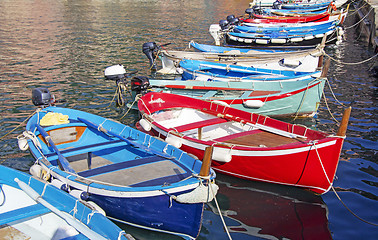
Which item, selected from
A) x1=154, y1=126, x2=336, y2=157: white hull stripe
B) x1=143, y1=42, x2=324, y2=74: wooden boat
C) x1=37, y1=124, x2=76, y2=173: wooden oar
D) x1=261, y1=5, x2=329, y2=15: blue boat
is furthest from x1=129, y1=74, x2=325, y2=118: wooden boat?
x1=261, y1=5, x2=329, y2=15: blue boat

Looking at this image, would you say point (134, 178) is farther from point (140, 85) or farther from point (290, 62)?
point (290, 62)

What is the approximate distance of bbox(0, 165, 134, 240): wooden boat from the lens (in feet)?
17.8

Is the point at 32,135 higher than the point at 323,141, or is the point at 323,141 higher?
the point at 323,141

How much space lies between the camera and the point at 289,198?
330 inches

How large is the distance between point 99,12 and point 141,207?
40.9 meters

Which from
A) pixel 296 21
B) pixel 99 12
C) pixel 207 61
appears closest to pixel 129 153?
pixel 207 61

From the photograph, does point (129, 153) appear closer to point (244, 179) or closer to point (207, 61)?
point (244, 179)

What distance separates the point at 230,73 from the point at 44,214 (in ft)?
36.7

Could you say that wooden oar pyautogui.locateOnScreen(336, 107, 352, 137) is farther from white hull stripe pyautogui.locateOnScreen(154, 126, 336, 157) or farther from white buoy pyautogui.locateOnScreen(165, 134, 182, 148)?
white buoy pyautogui.locateOnScreen(165, 134, 182, 148)

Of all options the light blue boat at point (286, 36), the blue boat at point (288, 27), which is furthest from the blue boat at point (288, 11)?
the light blue boat at point (286, 36)

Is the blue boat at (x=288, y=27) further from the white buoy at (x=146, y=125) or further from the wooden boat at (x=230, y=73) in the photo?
the white buoy at (x=146, y=125)

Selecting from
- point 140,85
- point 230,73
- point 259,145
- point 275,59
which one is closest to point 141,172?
point 259,145

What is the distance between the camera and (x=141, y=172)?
24.6ft

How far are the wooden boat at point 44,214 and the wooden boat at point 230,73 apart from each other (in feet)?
30.4
